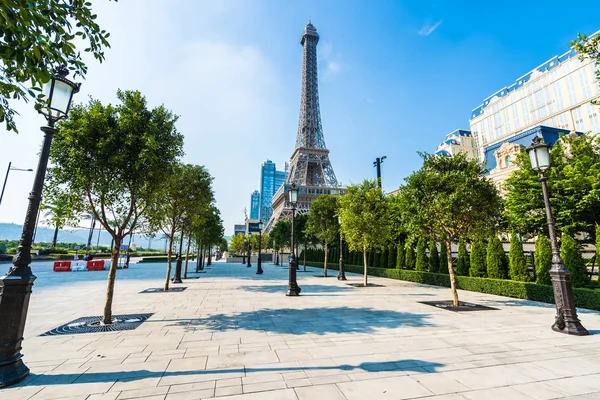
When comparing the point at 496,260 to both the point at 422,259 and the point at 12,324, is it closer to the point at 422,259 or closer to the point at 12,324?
the point at 422,259

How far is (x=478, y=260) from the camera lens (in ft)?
52.3

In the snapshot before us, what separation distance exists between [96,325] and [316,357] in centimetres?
642

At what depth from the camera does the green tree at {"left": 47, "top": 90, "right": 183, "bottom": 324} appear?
761 cm

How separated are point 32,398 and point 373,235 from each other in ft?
53.0

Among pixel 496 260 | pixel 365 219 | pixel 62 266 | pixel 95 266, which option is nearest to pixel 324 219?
pixel 365 219

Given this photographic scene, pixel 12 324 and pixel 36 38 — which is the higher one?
pixel 36 38

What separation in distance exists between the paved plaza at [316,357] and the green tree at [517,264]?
400 centimetres

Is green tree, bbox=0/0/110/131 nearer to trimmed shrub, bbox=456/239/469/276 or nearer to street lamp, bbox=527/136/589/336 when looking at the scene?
street lamp, bbox=527/136/589/336

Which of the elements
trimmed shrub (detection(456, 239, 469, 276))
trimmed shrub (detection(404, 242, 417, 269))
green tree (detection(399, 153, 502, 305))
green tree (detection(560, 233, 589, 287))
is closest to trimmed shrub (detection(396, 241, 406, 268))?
trimmed shrub (detection(404, 242, 417, 269))

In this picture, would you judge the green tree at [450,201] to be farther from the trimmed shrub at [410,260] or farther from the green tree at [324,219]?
the green tree at [324,219]

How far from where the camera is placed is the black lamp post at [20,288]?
167 inches

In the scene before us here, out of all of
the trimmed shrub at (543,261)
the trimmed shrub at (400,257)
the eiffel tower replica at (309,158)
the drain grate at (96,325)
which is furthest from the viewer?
the eiffel tower replica at (309,158)

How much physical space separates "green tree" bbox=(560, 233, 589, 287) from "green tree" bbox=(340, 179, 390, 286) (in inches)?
327

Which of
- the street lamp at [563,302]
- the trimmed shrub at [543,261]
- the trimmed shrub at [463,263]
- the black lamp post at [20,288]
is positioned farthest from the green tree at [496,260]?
the black lamp post at [20,288]
